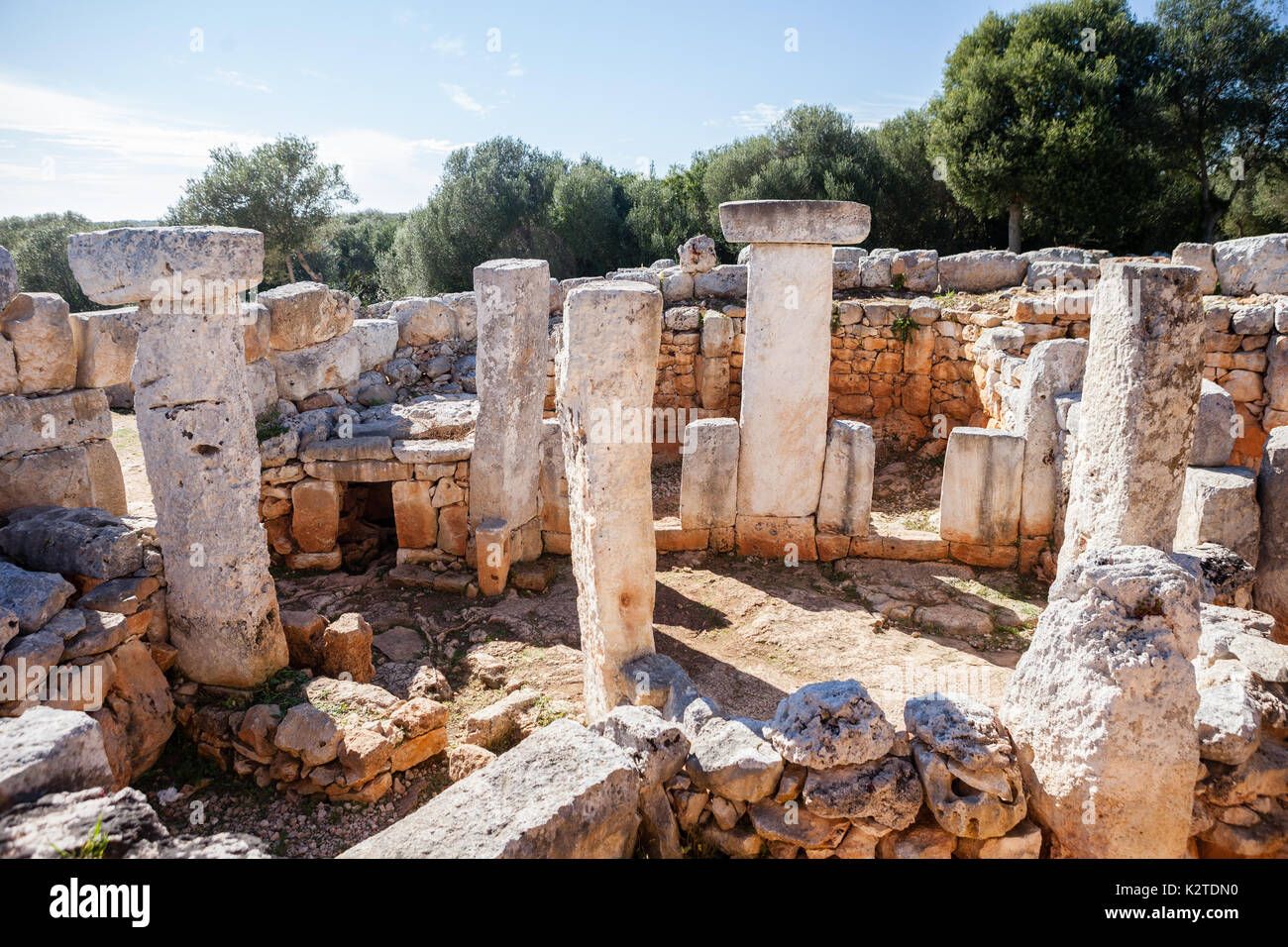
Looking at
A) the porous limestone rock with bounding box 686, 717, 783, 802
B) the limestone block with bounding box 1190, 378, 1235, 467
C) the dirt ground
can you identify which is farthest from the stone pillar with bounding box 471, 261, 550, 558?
the limestone block with bounding box 1190, 378, 1235, 467

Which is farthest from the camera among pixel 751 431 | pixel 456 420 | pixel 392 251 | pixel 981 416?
pixel 392 251

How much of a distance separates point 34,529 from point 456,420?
3.64 meters

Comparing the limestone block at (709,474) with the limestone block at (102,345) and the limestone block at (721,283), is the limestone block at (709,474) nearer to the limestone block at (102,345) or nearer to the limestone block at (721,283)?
the limestone block at (721,283)

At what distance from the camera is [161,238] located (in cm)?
420

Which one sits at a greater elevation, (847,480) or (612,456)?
(612,456)

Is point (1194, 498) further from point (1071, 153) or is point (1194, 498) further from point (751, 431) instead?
point (1071, 153)

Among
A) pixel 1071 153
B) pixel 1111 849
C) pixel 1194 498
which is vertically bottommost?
pixel 1111 849

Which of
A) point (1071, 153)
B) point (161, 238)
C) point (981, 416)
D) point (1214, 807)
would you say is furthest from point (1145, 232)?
point (161, 238)

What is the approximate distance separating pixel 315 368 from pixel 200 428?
3706 millimetres

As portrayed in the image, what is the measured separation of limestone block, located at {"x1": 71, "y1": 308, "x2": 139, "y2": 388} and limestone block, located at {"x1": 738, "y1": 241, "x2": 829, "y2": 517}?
15.3ft

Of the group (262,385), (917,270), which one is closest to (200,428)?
(262,385)

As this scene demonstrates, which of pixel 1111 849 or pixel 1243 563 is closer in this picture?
pixel 1111 849

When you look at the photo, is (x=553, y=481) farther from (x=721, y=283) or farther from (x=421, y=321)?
(x=721, y=283)

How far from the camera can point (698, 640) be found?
19.7ft
